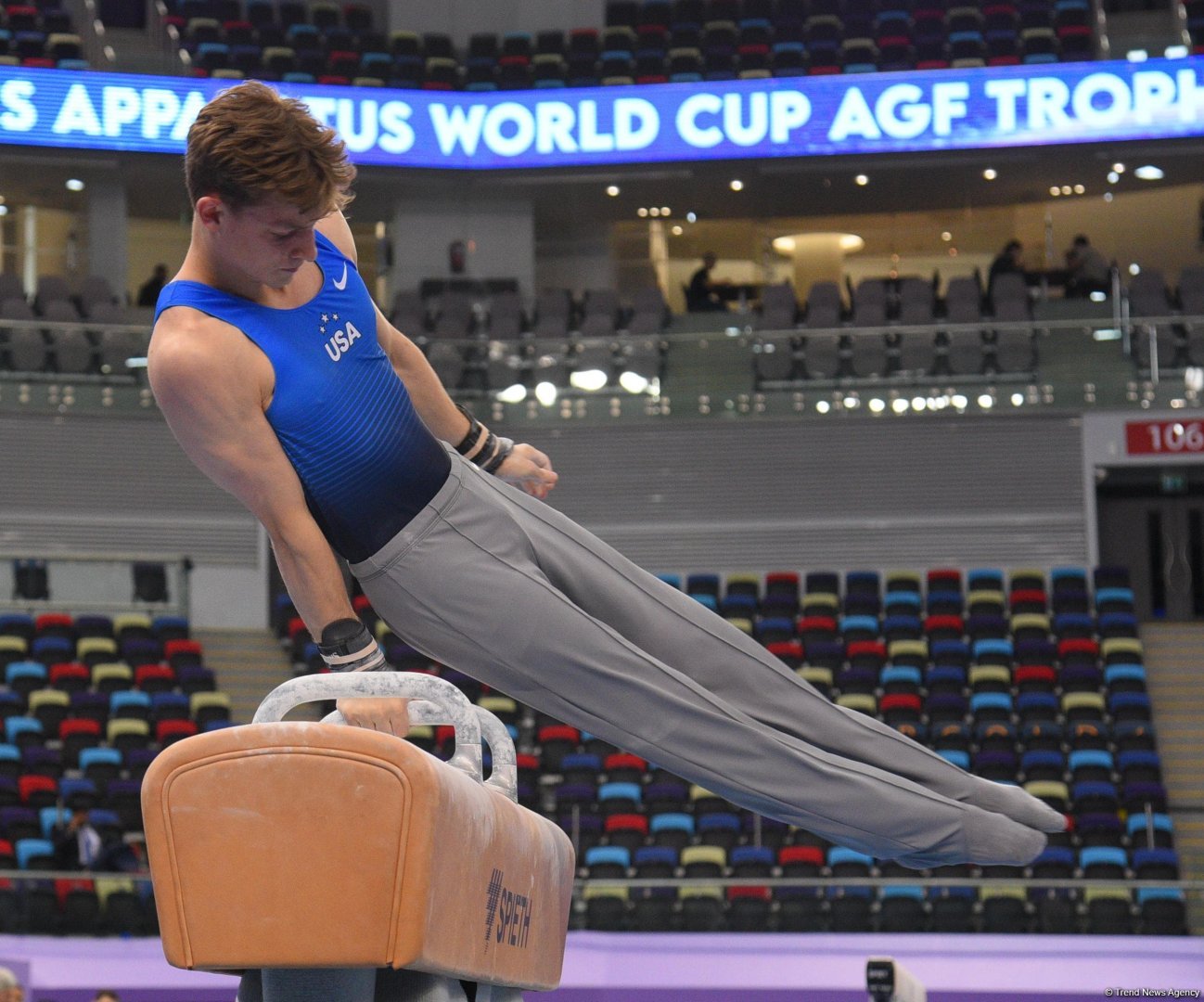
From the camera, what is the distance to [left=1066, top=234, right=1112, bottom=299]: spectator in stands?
16.5m

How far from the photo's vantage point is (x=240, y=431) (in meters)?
2.38

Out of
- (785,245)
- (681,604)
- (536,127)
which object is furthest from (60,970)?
(785,245)

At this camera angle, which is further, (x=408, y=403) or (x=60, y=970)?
(x=60, y=970)

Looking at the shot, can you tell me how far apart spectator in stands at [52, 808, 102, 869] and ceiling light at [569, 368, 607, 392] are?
646 cm

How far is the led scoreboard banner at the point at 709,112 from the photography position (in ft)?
56.1

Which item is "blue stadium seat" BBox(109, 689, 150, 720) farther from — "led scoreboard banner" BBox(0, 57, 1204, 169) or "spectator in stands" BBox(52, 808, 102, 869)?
"led scoreboard banner" BBox(0, 57, 1204, 169)

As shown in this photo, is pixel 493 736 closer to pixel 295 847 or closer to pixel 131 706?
pixel 295 847

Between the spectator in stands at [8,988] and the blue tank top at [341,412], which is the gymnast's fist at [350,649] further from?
the spectator in stands at [8,988]

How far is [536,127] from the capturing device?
17.8m

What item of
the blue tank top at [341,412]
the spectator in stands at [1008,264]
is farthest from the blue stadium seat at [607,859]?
the spectator in stands at [1008,264]

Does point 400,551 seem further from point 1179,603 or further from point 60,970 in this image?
point 1179,603

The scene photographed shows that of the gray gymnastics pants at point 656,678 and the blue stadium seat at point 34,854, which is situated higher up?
the gray gymnastics pants at point 656,678

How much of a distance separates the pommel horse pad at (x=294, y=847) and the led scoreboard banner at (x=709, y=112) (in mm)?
15846

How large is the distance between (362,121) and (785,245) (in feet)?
18.5
